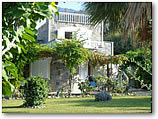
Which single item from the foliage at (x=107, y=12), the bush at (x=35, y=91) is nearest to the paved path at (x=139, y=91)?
the bush at (x=35, y=91)

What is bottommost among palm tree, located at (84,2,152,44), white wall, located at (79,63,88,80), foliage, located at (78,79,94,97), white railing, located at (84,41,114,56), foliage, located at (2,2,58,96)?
foliage, located at (78,79,94,97)

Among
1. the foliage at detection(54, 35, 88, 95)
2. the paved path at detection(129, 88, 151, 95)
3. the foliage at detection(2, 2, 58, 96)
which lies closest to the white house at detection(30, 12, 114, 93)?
the foliage at detection(54, 35, 88, 95)

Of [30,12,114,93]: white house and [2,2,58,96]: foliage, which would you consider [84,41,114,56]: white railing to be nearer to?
[30,12,114,93]: white house

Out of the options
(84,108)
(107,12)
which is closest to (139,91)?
(84,108)

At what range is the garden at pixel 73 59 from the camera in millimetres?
2889

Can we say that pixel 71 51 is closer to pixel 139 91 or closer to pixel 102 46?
pixel 102 46

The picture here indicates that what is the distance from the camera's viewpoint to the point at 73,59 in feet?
31.8

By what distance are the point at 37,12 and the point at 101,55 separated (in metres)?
7.81

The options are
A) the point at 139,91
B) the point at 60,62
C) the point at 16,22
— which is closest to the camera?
the point at 16,22

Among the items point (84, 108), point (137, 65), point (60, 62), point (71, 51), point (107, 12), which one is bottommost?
point (84, 108)

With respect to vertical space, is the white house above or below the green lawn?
above

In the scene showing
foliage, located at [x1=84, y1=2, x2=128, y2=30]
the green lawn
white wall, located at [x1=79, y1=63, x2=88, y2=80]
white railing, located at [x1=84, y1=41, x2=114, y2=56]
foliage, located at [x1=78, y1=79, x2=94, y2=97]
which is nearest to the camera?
foliage, located at [x1=84, y1=2, x2=128, y2=30]

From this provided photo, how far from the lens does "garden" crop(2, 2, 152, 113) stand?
289 centimetres

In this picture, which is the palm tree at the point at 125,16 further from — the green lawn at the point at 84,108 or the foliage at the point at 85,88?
the foliage at the point at 85,88
